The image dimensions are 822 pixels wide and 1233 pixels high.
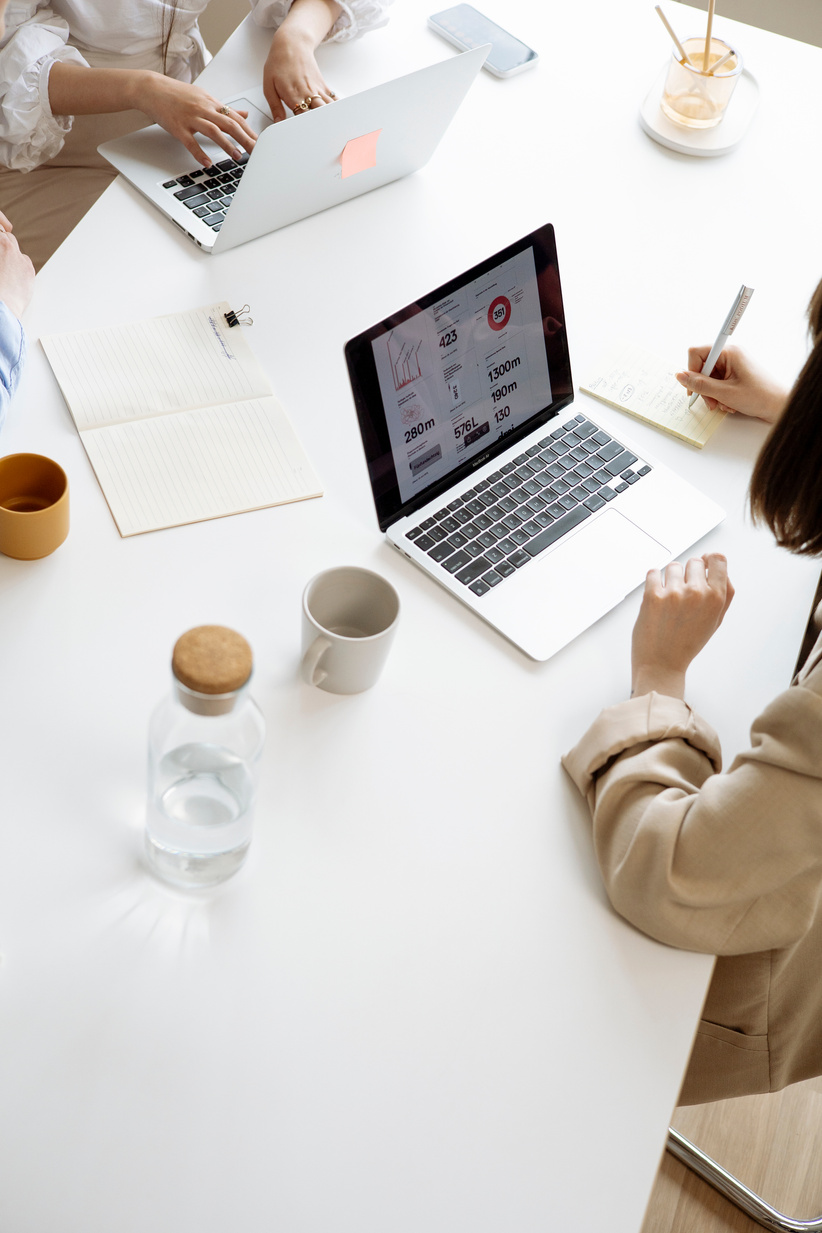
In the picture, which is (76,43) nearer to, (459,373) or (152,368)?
(152,368)

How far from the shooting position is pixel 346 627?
2.86ft

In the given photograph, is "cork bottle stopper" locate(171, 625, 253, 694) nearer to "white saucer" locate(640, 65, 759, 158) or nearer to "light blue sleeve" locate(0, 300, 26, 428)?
"light blue sleeve" locate(0, 300, 26, 428)

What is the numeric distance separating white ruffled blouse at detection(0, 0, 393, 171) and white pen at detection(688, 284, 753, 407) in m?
0.83

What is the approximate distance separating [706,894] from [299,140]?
90 centimetres

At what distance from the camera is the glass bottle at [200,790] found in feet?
2.24

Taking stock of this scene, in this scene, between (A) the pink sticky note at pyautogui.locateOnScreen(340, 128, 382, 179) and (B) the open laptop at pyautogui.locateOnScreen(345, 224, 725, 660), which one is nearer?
(B) the open laptop at pyautogui.locateOnScreen(345, 224, 725, 660)

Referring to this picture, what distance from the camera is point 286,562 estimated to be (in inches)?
36.6

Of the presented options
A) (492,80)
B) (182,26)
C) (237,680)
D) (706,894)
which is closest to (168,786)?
(237,680)

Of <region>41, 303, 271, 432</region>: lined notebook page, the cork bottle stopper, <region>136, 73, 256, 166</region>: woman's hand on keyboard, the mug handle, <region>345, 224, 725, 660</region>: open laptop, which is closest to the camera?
the cork bottle stopper

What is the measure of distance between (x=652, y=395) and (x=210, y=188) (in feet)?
2.07

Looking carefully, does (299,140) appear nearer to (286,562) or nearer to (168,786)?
(286,562)

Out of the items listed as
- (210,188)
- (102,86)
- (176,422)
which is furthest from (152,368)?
(102,86)

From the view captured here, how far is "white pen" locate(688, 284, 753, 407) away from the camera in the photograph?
108cm

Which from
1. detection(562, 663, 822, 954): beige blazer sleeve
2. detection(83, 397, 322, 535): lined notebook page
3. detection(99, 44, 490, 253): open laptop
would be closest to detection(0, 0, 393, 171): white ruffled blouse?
detection(99, 44, 490, 253): open laptop
